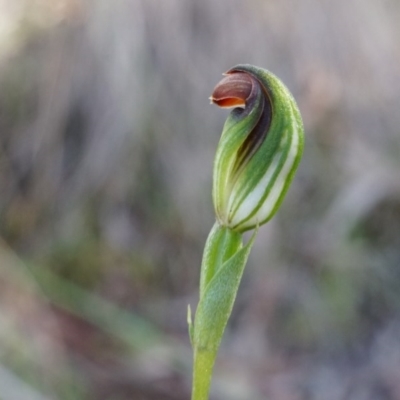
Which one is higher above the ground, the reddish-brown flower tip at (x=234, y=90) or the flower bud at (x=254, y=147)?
the reddish-brown flower tip at (x=234, y=90)

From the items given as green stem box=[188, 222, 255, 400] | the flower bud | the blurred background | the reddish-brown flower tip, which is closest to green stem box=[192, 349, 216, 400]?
green stem box=[188, 222, 255, 400]

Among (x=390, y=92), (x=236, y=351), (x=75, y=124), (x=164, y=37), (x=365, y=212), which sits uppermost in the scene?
(x=390, y=92)

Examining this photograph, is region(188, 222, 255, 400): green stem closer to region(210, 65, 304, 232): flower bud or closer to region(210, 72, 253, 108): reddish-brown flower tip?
region(210, 65, 304, 232): flower bud

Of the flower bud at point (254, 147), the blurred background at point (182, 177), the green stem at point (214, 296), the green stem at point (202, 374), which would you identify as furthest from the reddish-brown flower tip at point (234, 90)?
the blurred background at point (182, 177)

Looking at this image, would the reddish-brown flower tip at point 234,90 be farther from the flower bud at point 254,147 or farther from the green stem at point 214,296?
the green stem at point 214,296

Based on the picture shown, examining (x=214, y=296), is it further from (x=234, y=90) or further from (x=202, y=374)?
(x=234, y=90)

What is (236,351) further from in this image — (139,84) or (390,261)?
(139,84)

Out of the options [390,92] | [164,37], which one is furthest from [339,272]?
[164,37]

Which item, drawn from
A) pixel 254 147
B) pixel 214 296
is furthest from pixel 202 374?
pixel 254 147
